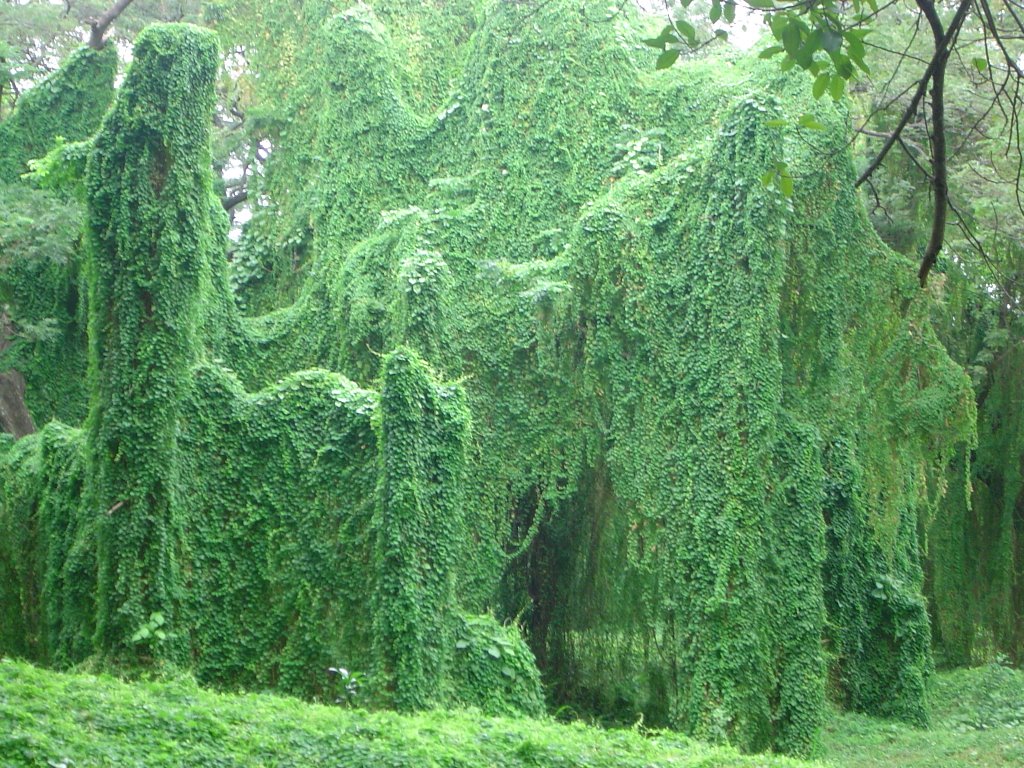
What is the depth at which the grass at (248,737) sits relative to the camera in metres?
6.05

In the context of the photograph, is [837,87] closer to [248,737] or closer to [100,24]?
[248,737]

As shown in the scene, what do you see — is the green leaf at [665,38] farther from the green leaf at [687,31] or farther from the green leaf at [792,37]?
the green leaf at [792,37]

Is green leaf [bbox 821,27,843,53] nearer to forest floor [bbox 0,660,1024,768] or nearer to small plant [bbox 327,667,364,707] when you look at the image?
forest floor [bbox 0,660,1024,768]

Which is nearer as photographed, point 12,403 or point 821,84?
point 821,84

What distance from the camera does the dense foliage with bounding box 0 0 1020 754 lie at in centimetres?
1006

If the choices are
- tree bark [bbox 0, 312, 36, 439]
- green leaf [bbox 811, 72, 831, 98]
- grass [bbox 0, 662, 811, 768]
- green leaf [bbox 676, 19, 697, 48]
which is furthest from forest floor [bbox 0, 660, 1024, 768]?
tree bark [bbox 0, 312, 36, 439]

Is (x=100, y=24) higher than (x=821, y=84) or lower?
higher

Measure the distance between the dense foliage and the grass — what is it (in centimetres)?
187

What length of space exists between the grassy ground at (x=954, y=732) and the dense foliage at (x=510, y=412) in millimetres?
627

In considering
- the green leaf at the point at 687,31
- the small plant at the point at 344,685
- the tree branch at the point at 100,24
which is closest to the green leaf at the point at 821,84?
the green leaf at the point at 687,31

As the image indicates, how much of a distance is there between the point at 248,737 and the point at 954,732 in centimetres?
921

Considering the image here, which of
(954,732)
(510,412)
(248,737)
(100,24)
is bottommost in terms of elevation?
(954,732)

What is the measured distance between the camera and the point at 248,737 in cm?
676

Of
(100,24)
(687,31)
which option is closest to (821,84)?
(687,31)
